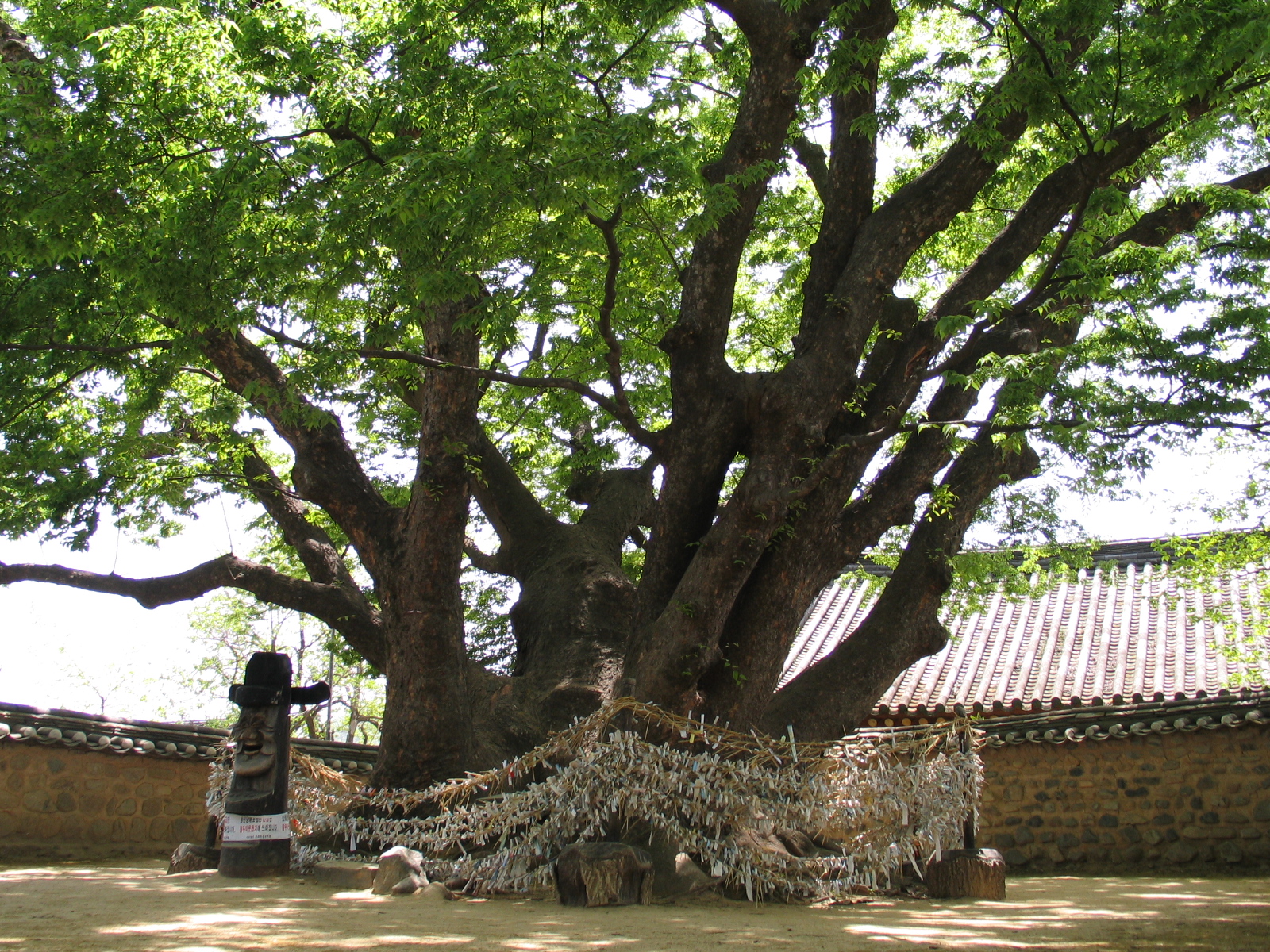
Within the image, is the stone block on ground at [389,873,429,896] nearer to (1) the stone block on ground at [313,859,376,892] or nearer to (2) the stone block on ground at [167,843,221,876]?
(1) the stone block on ground at [313,859,376,892]

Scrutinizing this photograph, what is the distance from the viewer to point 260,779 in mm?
6012

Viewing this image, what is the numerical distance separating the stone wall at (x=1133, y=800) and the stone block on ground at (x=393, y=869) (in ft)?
Answer: 22.2

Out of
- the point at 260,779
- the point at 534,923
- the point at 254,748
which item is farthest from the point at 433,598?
the point at 534,923

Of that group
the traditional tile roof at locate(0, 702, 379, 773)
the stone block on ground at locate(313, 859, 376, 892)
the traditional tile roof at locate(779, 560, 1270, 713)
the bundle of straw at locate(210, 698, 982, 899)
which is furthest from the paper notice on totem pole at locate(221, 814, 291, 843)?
the traditional tile roof at locate(779, 560, 1270, 713)

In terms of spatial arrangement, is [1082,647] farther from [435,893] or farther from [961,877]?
[435,893]

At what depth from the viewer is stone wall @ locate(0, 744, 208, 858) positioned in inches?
312

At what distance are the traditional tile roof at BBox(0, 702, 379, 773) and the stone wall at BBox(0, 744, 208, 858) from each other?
0.42ft

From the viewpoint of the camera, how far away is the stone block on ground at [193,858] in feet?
21.0

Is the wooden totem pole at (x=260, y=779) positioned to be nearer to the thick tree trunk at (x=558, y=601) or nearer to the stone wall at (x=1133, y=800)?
the thick tree trunk at (x=558, y=601)

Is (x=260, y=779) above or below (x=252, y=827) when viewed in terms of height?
above

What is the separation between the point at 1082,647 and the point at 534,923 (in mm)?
9779

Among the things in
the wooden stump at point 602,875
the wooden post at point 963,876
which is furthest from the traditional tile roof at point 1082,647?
the wooden stump at point 602,875

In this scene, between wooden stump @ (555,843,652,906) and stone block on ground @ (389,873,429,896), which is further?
stone block on ground @ (389,873,429,896)

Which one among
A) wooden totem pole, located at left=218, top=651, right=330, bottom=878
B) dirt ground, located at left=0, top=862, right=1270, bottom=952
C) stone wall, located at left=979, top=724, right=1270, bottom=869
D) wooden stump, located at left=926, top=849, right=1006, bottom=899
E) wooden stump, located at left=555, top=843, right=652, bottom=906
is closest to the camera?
dirt ground, located at left=0, top=862, right=1270, bottom=952
